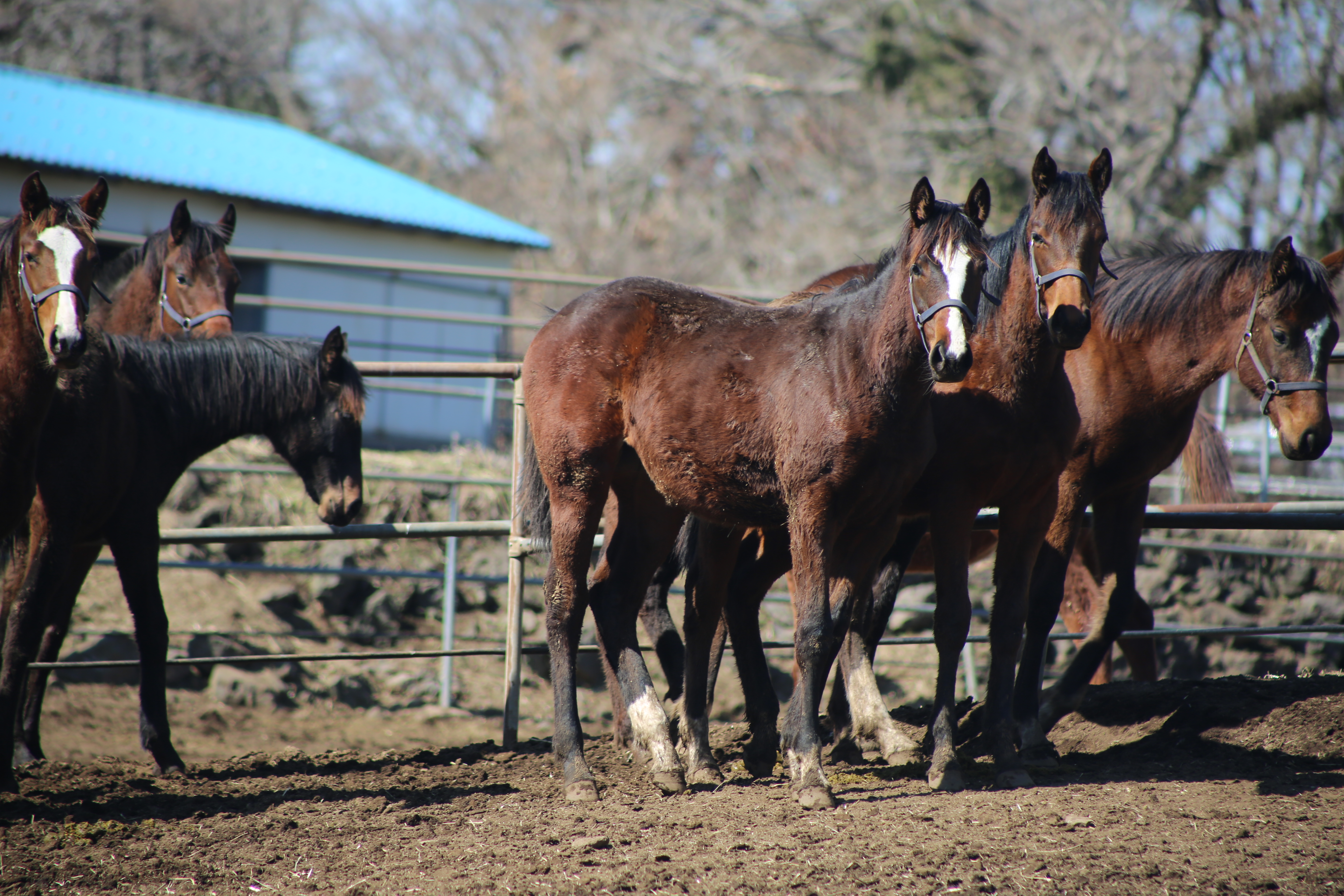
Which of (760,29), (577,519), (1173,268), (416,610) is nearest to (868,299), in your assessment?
(577,519)

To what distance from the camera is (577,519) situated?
13.3 ft

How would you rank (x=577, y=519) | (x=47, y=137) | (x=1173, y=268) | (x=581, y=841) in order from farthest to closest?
(x=47, y=137) → (x=1173, y=268) → (x=577, y=519) → (x=581, y=841)

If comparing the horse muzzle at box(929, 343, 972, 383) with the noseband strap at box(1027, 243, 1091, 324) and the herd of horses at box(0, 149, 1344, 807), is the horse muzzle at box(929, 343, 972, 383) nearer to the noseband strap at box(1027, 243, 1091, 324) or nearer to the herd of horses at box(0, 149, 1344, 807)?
the herd of horses at box(0, 149, 1344, 807)

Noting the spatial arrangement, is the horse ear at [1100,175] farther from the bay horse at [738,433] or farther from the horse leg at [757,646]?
the horse leg at [757,646]

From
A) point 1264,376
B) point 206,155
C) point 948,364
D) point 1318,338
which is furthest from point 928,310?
point 206,155

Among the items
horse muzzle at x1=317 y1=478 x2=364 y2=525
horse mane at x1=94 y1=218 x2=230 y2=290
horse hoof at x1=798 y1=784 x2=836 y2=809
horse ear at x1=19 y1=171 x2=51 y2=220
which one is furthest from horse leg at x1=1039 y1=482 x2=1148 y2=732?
horse mane at x1=94 y1=218 x2=230 y2=290

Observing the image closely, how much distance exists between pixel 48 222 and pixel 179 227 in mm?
2031

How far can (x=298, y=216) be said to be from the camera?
13.6 m

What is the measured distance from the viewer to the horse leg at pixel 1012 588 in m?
3.91

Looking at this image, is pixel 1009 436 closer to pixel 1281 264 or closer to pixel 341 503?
pixel 1281 264

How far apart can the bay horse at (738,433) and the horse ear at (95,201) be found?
1.76 meters

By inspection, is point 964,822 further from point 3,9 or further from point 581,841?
point 3,9

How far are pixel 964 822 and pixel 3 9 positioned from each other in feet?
83.0

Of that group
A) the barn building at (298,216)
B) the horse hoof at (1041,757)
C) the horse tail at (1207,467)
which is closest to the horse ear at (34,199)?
the horse hoof at (1041,757)
